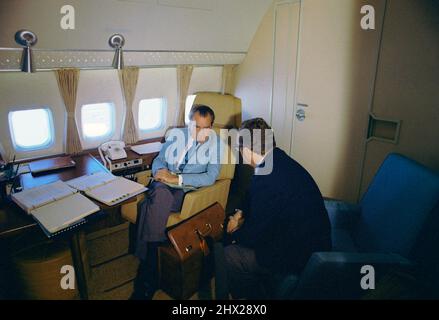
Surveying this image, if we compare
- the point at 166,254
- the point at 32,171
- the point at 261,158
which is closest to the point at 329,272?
the point at 261,158

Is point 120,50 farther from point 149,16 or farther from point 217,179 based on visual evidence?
point 217,179

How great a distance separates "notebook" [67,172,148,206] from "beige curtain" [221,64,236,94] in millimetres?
2635

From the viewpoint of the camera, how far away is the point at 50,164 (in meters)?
3.04

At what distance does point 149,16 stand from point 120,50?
46cm

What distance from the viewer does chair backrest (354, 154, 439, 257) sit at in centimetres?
203

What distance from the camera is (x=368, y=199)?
8.38 ft

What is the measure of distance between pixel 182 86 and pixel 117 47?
50.1 inches

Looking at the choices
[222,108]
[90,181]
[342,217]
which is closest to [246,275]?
[342,217]

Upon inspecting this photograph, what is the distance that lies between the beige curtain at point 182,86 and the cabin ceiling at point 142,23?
0.42 meters

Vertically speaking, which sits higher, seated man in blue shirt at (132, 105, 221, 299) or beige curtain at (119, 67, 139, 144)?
beige curtain at (119, 67, 139, 144)

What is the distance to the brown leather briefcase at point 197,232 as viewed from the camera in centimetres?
252

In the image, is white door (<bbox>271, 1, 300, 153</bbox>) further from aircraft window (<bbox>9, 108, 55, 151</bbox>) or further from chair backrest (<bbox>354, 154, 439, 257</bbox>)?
aircraft window (<bbox>9, 108, 55, 151</bbox>)

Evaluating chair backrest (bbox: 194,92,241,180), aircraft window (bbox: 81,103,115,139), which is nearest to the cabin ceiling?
chair backrest (bbox: 194,92,241,180)

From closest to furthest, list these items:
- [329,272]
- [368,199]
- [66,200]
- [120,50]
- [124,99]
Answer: [329,272] < [66,200] < [368,199] < [120,50] < [124,99]
